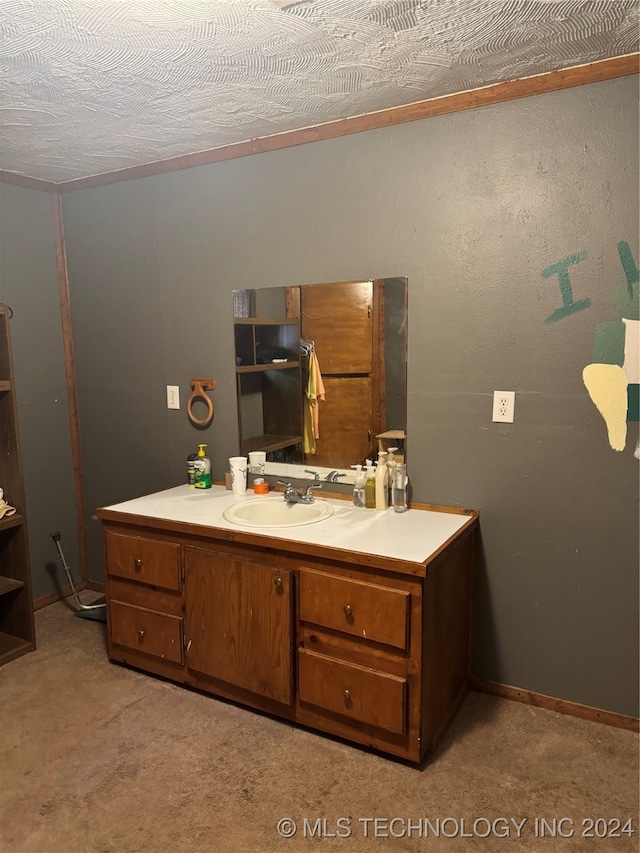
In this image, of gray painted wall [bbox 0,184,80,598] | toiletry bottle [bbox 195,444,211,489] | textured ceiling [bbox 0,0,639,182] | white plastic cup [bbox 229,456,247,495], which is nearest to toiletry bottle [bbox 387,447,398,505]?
white plastic cup [bbox 229,456,247,495]

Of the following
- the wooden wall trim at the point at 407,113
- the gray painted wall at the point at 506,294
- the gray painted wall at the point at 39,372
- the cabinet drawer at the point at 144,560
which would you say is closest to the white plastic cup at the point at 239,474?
the cabinet drawer at the point at 144,560

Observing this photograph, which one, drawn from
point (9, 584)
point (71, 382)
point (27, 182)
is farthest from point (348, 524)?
point (27, 182)

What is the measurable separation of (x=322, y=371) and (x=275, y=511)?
2.04 ft

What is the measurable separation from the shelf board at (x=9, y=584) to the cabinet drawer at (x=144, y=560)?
52cm

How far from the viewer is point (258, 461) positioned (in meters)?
2.79

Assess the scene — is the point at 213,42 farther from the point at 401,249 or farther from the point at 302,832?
the point at 302,832

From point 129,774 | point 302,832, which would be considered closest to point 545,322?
point 302,832

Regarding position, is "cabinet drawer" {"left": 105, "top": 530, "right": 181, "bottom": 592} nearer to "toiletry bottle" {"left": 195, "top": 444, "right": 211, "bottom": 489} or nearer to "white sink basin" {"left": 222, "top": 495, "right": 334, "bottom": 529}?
"white sink basin" {"left": 222, "top": 495, "right": 334, "bottom": 529}

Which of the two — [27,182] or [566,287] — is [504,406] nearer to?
[566,287]

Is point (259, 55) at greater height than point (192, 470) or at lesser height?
greater

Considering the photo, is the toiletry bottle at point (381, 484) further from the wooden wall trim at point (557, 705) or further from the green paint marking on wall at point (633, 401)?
the green paint marking on wall at point (633, 401)

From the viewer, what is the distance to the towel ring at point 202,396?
2904 millimetres

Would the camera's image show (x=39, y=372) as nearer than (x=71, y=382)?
Yes

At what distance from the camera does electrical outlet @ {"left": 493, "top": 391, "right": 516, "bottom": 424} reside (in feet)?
7.25
